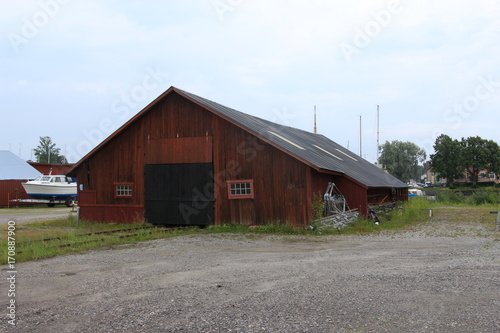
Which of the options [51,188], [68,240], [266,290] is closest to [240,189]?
[68,240]

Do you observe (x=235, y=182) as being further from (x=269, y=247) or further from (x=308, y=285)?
(x=308, y=285)

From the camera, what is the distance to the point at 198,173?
17.6 metres

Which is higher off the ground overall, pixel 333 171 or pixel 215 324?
pixel 333 171

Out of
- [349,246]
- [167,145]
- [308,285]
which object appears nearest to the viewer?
[308,285]

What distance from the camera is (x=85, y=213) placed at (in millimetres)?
20062

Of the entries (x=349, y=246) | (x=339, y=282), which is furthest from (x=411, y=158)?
(x=339, y=282)

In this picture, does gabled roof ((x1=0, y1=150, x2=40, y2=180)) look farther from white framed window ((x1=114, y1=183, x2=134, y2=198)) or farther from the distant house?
white framed window ((x1=114, y1=183, x2=134, y2=198))

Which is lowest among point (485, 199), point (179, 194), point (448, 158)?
point (485, 199)

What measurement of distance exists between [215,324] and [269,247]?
22.5 ft

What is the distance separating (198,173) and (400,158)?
60054mm

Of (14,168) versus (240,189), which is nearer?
(240,189)

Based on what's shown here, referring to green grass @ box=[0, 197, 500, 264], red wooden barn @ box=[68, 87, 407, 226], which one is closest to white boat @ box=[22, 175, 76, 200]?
green grass @ box=[0, 197, 500, 264]

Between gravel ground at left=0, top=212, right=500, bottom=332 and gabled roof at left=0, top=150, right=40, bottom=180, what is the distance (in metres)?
31.2

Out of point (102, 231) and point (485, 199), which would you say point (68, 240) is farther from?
point (485, 199)
